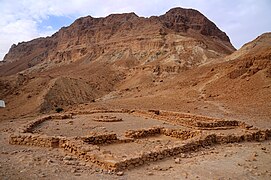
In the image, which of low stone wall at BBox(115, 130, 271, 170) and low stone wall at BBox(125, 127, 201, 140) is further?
low stone wall at BBox(125, 127, 201, 140)

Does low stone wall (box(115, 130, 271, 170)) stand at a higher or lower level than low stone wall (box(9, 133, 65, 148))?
lower

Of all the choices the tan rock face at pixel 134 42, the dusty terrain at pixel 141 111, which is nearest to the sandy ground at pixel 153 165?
the dusty terrain at pixel 141 111

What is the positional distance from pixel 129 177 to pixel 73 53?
77.2 metres

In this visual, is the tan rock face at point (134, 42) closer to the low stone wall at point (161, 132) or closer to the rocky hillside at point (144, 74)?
the rocky hillside at point (144, 74)

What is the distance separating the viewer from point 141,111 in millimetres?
24188

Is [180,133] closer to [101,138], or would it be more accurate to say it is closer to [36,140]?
[101,138]

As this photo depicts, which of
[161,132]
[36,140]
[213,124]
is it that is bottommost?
[213,124]

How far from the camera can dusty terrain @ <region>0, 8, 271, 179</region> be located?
920cm

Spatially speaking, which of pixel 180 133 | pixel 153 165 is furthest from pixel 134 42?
pixel 153 165

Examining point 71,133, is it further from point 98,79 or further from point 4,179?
point 98,79

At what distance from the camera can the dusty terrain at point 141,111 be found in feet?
30.2

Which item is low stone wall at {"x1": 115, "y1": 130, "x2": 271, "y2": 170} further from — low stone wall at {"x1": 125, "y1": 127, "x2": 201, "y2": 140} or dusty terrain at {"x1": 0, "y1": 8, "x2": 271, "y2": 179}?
low stone wall at {"x1": 125, "y1": 127, "x2": 201, "y2": 140}

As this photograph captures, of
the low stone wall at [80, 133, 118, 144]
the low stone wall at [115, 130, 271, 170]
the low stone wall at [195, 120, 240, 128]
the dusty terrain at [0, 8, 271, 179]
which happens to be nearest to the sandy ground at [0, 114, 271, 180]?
the dusty terrain at [0, 8, 271, 179]

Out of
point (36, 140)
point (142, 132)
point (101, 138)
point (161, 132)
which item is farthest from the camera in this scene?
point (161, 132)
